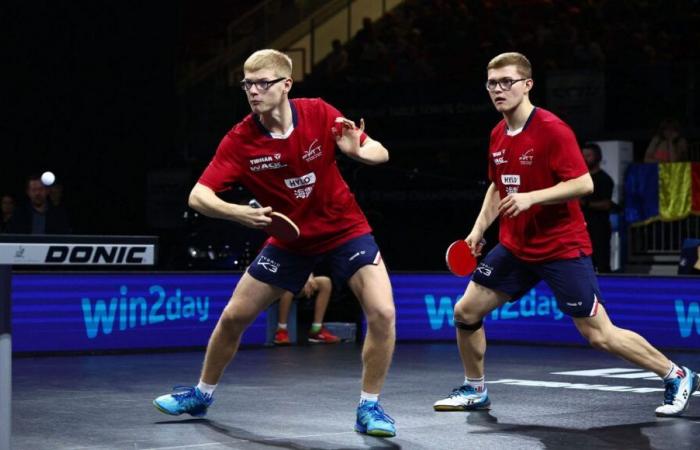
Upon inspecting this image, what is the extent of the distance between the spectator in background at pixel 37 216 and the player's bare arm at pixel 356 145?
24.6 feet

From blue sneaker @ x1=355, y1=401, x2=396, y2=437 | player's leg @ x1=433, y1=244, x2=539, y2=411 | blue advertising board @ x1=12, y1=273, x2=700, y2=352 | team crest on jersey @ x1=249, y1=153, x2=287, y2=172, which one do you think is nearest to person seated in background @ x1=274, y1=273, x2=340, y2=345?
blue advertising board @ x1=12, y1=273, x2=700, y2=352

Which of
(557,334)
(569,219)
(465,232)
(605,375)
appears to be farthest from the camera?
(465,232)

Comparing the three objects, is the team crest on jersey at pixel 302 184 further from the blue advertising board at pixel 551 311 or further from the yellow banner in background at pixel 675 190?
the yellow banner in background at pixel 675 190

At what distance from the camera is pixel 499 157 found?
739 centimetres

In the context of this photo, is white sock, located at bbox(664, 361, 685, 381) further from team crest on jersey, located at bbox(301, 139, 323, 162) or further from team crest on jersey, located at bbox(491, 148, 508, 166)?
team crest on jersey, located at bbox(301, 139, 323, 162)

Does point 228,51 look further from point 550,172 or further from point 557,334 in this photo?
point 550,172

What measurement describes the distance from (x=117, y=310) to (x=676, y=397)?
6.33 metres

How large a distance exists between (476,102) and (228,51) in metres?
5.13

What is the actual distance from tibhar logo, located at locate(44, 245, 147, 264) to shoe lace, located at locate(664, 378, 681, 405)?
3.97 meters

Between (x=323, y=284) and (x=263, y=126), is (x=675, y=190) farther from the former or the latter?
(x=263, y=126)

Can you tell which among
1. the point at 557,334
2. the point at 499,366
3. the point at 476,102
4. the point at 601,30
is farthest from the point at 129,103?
the point at 499,366

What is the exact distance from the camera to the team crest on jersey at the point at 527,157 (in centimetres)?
720

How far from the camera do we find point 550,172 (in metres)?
7.17

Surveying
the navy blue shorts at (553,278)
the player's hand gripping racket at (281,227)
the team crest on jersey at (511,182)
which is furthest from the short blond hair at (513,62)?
the player's hand gripping racket at (281,227)
